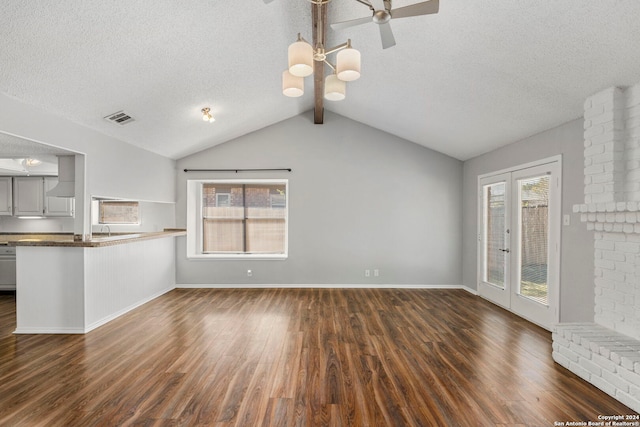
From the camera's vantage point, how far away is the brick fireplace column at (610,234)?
250 centimetres

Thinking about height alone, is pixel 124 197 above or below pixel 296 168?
below

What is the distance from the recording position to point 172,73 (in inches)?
127

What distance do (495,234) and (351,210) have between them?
2404 millimetres

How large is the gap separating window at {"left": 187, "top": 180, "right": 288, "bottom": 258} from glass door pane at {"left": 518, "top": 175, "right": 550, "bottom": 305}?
390 cm

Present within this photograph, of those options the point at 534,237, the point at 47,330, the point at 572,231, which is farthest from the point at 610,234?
the point at 47,330

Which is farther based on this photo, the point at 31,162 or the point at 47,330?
the point at 31,162

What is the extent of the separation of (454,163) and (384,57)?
3133 millimetres

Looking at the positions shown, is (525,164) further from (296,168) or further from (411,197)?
(296,168)

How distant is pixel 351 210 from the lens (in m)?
5.76

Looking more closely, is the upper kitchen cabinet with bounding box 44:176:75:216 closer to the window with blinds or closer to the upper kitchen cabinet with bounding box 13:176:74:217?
the upper kitchen cabinet with bounding box 13:176:74:217

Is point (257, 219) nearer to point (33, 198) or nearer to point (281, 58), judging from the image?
point (281, 58)

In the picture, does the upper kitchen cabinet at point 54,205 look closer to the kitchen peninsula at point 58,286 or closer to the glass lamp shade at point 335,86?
the kitchen peninsula at point 58,286

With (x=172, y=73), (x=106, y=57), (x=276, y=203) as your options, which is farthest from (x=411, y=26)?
(x=276, y=203)

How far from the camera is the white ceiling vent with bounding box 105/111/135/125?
3.65 metres
